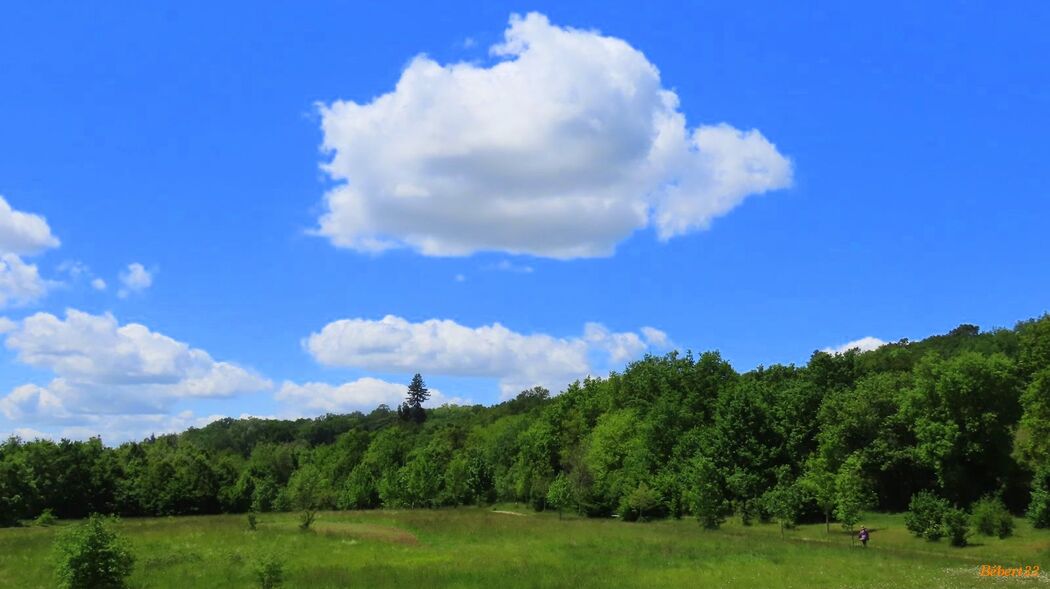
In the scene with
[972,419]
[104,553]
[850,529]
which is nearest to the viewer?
[104,553]

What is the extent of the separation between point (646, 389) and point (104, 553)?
90053 millimetres

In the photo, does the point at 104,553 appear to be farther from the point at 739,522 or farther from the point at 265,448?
the point at 265,448

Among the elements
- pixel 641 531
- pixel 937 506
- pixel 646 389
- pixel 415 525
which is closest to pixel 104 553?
pixel 415 525

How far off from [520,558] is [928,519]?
33556 millimetres

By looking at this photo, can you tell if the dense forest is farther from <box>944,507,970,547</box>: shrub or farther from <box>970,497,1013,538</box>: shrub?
<box>944,507,970,547</box>: shrub

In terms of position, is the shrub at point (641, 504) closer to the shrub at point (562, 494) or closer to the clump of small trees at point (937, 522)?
the shrub at point (562, 494)

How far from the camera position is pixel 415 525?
5775cm

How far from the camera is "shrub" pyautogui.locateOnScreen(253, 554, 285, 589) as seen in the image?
89.7 ft

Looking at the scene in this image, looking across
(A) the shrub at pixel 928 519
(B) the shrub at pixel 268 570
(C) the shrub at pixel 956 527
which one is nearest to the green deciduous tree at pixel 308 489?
(B) the shrub at pixel 268 570

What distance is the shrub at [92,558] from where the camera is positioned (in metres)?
27.8

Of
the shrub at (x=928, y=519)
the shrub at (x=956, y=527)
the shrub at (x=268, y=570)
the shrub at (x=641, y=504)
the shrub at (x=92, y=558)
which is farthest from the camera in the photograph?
the shrub at (x=641, y=504)

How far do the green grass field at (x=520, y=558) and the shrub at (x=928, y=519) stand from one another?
0.93 meters

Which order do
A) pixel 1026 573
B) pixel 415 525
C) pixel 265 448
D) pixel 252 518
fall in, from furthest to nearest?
pixel 265 448 → pixel 415 525 → pixel 252 518 → pixel 1026 573

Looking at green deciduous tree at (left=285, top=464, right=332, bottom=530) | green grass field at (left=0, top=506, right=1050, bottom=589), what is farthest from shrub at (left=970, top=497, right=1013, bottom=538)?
green deciduous tree at (left=285, top=464, right=332, bottom=530)
